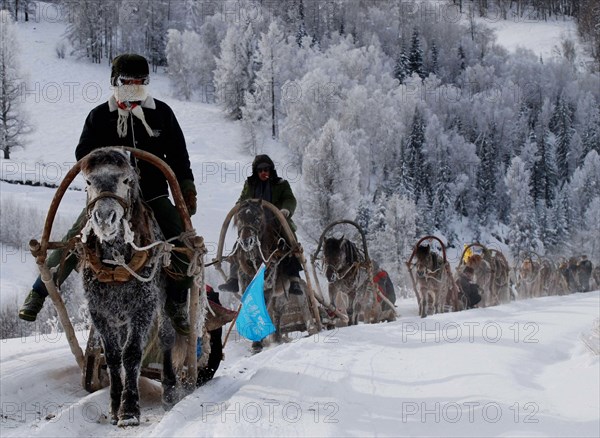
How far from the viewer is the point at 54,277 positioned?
5.72m

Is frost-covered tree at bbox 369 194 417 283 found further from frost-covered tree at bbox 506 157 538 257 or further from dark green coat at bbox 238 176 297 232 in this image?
dark green coat at bbox 238 176 297 232

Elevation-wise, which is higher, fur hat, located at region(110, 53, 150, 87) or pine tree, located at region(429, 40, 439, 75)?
fur hat, located at region(110, 53, 150, 87)

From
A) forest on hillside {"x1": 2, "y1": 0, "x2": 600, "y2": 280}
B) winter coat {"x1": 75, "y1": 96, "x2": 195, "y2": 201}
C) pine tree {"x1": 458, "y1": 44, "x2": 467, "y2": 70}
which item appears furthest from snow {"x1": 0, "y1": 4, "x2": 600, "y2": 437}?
pine tree {"x1": 458, "y1": 44, "x2": 467, "y2": 70}

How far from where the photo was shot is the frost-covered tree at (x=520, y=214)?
67.8m

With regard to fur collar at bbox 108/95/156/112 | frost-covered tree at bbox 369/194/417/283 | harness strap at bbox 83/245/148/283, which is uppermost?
fur collar at bbox 108/95/156/112

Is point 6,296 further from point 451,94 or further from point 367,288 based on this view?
point 451,94

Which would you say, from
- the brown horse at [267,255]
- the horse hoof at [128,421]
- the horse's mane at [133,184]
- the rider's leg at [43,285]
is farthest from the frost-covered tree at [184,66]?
the horse hoof at [128,421]

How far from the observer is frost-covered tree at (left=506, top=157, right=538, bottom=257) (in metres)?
67.8

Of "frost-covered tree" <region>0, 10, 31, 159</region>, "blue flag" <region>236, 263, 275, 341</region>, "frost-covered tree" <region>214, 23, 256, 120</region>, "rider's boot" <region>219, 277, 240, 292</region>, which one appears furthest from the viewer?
"frost-covered tree" <region>214, 23, 256, 120</region>

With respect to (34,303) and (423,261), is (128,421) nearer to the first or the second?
(34,303)

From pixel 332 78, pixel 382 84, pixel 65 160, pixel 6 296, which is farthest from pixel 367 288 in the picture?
pixel 382 84

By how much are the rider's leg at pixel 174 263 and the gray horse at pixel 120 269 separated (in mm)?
251

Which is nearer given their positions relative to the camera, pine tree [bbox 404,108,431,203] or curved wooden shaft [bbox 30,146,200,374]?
curved wooden shaft [bbox 30,146,200,374]

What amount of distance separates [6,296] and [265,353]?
83.9 ft
